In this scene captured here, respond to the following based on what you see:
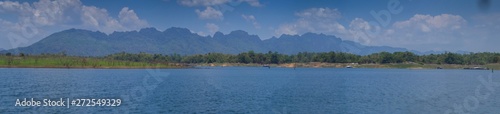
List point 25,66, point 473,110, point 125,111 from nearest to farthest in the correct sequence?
point 125,111 < point 473,110 < point 25,66

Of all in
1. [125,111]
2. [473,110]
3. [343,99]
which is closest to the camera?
[125,111]

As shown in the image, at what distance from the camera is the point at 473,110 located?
164 ft

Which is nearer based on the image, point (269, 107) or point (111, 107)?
point (111, 107)

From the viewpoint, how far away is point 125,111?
44969mm

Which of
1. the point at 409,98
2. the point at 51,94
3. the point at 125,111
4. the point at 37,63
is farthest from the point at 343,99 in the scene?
the point at 37,63

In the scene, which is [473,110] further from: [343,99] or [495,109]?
[343,99]

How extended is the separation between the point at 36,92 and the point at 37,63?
370 ft

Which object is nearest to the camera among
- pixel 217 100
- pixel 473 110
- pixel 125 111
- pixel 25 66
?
pixel 125 111

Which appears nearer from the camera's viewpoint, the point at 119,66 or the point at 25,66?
the point at 25,66

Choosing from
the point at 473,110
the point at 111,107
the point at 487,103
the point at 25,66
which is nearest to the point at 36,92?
the point at 111,107

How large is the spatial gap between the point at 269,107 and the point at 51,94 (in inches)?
1127

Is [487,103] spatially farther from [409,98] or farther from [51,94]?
[51,94]

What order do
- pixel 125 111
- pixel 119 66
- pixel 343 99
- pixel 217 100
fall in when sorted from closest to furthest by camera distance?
pixel 125 111 < pixel 217 100 < pixel 343 99 < pixel 119 66

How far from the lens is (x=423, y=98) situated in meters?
62.5
